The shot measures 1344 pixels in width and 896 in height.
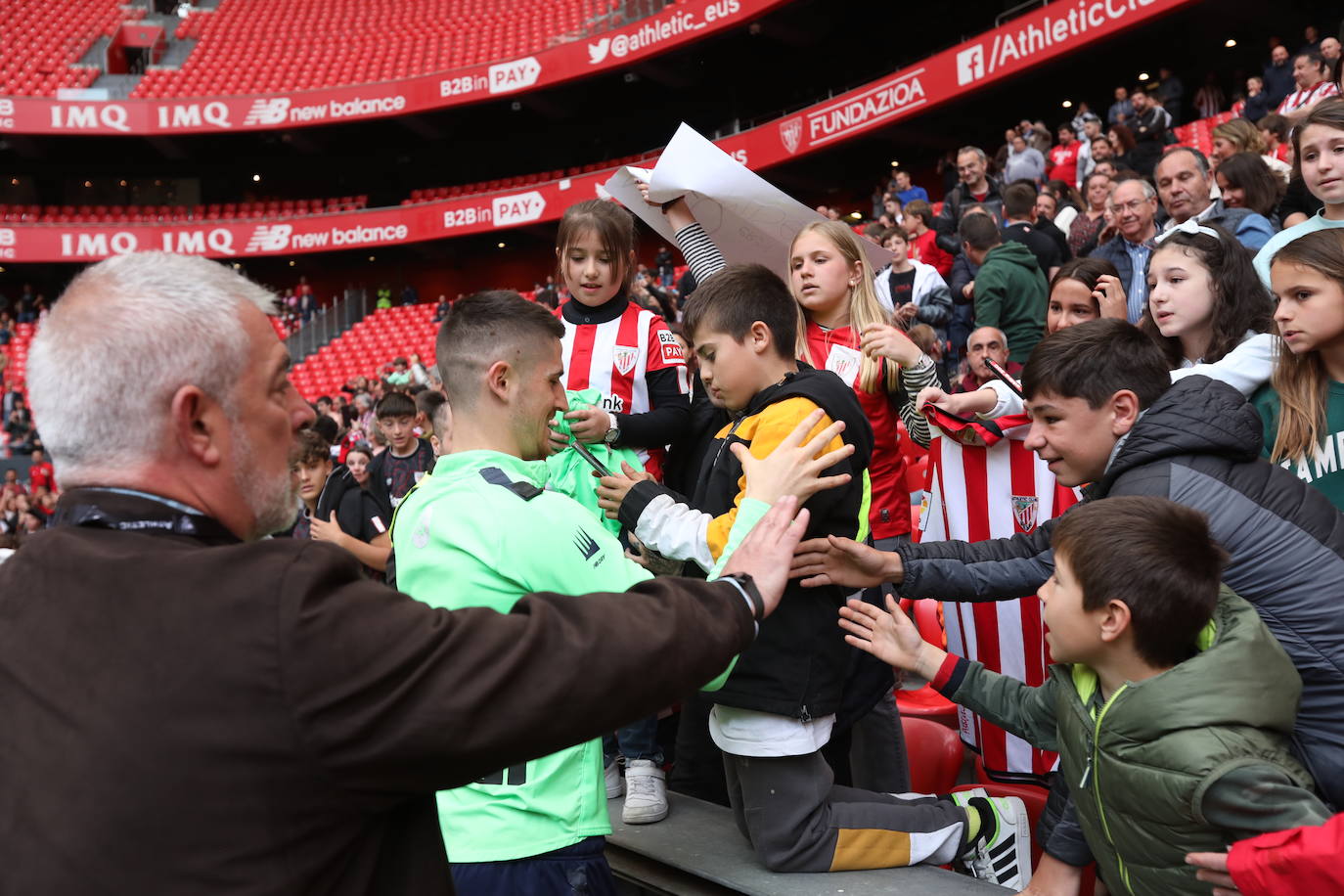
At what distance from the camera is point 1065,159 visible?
35.5 ft

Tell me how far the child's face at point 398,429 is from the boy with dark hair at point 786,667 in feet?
13.0

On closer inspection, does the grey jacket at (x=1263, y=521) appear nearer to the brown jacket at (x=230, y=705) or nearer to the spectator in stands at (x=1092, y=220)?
the brown jacket at (x=230, y=705)

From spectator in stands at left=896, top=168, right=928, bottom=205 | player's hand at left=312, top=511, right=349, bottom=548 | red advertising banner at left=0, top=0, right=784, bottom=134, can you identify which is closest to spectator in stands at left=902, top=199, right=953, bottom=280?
spectator in stands at left=896, top=168, right=928, bottom=205

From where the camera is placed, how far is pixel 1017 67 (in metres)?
14.2

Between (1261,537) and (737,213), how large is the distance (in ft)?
7.16

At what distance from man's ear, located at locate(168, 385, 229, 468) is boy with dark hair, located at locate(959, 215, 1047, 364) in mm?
4824

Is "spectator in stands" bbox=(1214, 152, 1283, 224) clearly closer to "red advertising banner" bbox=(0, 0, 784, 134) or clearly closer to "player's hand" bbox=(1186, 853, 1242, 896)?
"player's hand" bbox=(1186, 853, 1242, 896)

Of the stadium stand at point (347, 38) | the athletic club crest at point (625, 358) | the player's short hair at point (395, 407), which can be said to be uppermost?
the stadium stand at point (347, 38)

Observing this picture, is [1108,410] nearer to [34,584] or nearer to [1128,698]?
[1128,698]

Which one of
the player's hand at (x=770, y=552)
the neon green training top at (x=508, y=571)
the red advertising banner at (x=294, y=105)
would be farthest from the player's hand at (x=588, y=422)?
the red advertising banner at (x=294, y=105)

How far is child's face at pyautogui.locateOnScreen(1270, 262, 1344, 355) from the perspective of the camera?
2391 millimetres

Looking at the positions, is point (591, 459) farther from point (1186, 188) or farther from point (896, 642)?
point (1186, 188)

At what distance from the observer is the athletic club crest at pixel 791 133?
1823 cm

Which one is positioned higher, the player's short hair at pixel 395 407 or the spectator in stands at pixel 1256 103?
the spectator in stands at pixel 1256 103
